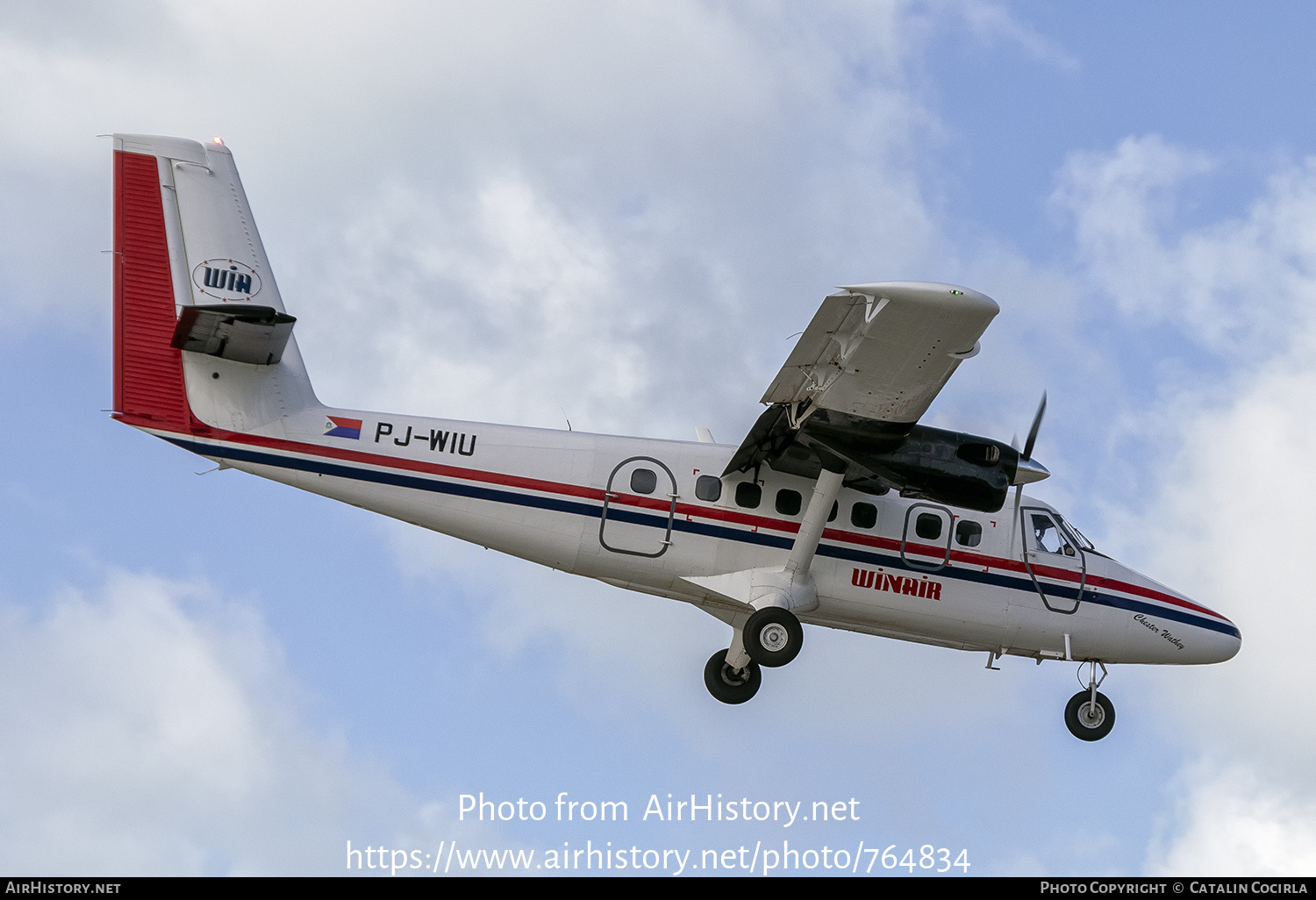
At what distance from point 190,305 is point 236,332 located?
0.62 meters

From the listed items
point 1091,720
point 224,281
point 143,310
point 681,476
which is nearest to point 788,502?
point 681,476

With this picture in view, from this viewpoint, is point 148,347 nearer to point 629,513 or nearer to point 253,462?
point 253,462

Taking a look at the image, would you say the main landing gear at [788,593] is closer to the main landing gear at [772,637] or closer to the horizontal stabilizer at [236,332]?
the main landing gear at [772,637]

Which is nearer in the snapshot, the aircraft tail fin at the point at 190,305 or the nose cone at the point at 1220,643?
the aircraft tail fin at the point at 190,305

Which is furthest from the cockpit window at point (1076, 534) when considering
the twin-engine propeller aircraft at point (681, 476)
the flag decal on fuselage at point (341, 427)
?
the flag decal on fuselage at point (341, 427)

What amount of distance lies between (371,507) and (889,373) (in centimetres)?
661

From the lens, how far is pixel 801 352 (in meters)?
17.5

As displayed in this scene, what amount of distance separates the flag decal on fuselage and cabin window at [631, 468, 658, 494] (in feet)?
11.4

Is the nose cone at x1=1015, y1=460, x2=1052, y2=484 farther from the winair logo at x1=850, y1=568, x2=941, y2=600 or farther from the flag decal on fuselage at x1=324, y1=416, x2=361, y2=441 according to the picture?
the flag decal on fuselage at x1=324, y1=416, x2=361, y2=441

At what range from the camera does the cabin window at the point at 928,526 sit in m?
20.0

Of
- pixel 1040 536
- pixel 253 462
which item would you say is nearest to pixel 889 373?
pixel 1040 536

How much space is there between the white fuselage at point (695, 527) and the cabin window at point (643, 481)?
0.02 metres

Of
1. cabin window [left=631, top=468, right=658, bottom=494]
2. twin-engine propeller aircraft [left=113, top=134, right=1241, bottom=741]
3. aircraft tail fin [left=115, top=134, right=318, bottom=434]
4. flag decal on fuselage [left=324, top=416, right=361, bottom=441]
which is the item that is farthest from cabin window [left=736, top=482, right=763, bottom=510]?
aircraft tail fin [left=115, top=134, right=318, bottom=434]

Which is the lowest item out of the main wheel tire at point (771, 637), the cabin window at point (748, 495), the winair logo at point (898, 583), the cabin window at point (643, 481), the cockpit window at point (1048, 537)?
the main wheel tire at point (771, 637)
